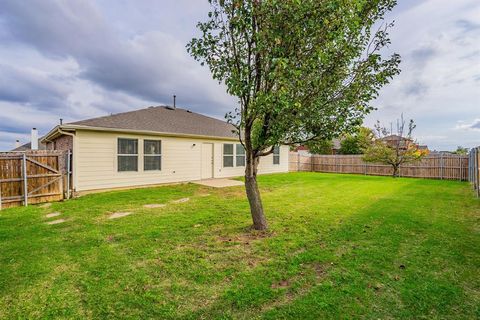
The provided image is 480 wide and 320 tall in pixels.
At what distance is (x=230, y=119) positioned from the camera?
4.89m

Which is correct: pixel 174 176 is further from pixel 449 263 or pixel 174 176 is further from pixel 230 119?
pixel 449 263

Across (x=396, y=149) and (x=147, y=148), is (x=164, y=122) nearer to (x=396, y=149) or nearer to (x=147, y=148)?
(x=147, y=148)

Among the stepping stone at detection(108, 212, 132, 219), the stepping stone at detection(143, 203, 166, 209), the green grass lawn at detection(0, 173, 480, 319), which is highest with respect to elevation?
the stepping stone at detection(143, 203, 166, 209)

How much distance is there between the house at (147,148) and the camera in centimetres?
938

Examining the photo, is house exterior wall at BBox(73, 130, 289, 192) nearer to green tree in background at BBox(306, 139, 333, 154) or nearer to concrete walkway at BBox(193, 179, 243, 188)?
concrete walkway at BBox(193, 179, 243, 188)

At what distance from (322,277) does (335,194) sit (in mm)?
6824

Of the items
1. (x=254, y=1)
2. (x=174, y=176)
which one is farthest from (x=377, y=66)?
(x=174, y=176)

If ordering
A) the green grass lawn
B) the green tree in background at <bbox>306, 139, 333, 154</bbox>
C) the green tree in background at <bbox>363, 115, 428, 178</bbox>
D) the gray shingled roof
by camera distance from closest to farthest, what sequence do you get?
1. the green grass lawn
2. the green tree in background at <bbox>306, 139, 333, 154</bbox>
3. the gray shingled roof
4. the green tree in background at <bbox>363, 115, 428, 178</bbox>

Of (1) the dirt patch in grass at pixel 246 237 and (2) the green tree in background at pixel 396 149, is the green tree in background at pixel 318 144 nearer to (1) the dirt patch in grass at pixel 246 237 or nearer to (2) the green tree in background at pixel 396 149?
(1) the dirt patch in grass at pixel 246 237

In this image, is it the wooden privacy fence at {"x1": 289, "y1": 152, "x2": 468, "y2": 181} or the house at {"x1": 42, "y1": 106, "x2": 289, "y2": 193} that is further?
the wooden privacy fence at {"x1": 289, "y1": 152, "x2": 468, "y2": 181}

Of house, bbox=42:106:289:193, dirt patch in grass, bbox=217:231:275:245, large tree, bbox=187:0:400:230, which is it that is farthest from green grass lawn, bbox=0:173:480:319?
house, bbox=42:106:289:193

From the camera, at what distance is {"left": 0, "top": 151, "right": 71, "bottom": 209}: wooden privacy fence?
745cm

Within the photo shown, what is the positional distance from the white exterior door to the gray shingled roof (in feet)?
2.36

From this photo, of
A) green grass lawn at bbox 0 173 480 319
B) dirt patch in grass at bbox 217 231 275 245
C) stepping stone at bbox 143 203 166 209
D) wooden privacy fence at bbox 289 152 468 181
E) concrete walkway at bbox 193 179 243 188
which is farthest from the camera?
wooden privacy fence at bbox 289 152 468 181
